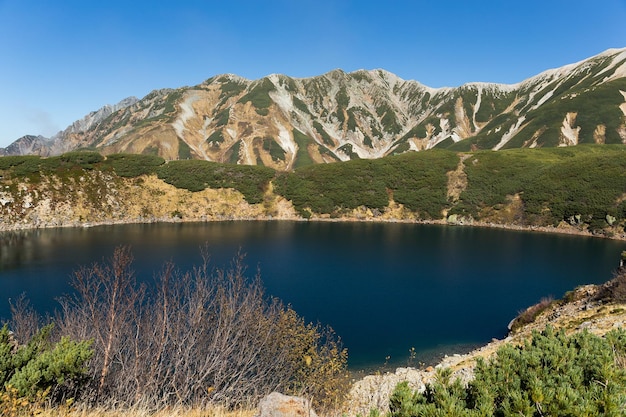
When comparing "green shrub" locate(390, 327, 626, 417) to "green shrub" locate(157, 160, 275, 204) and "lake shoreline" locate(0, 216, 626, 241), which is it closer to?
"lake shoreline" locate(0, 216, 626, 241)

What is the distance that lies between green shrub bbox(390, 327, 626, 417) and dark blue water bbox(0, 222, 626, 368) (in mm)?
20903

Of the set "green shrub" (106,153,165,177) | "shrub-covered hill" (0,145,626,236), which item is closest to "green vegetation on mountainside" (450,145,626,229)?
"shrub-covered hill" (0,145,626,236)

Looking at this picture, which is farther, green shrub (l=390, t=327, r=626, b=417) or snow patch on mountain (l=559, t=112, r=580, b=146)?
snow patch on mountain (l=559, t=112, r=580, b=146)

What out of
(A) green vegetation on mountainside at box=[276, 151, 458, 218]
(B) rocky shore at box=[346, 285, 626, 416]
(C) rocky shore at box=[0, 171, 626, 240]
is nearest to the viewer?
(B) rocky shore at box=[346, 285, 626, 416]

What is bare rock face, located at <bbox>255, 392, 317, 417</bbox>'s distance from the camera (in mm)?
8484

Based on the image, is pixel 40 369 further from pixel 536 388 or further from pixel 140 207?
pixel 140 207

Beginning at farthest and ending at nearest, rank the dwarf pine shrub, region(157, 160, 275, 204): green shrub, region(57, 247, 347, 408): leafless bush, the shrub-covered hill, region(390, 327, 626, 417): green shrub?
region(157, 160, 275, 204): green shrub < the shrub-covered hill < region(57, 247, 347, 408): leafless bush < the dwarf pine shrub < region(390, 327, 626, 417): green shrub

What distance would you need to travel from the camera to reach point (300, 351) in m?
20.8

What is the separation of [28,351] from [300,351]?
1341 cm

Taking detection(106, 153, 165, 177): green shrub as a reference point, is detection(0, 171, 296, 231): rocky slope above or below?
below

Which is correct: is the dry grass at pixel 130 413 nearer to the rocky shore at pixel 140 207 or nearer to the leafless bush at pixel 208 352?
the leafless bush at pixel 208 352

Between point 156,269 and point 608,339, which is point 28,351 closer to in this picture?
point 608,339

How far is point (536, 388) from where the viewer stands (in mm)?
6145

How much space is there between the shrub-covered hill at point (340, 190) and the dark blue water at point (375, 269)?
13.4m
